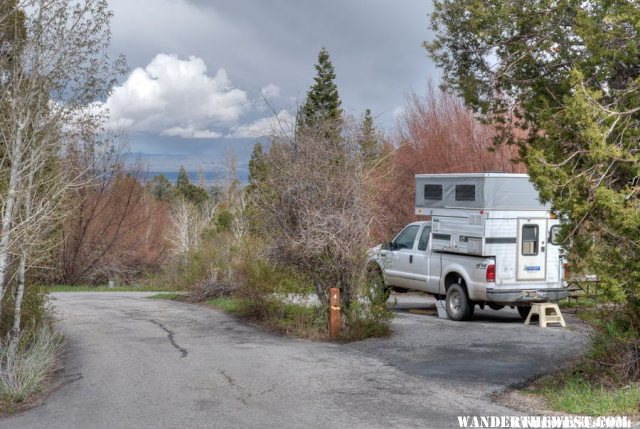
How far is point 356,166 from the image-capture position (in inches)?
481

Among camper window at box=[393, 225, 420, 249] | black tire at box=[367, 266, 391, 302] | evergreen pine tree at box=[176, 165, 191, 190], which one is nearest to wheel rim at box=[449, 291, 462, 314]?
camper window at box=[393, 225, 420, 249]

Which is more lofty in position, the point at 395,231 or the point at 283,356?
the point at 395,231

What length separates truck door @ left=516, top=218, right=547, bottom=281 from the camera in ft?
45.6

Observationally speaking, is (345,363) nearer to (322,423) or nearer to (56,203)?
(322,423)

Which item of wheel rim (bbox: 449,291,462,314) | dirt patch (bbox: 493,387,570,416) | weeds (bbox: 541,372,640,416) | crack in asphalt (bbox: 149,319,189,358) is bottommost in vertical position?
crack in asphalt (bbox: 149,319,189,358)

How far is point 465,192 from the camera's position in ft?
47.0

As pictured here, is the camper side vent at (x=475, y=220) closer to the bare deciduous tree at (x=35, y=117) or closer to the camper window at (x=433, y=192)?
the camper window at (x=433, y=192)

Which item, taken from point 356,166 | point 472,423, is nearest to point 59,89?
point 356,166

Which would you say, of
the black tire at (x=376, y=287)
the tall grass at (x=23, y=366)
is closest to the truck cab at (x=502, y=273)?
the black tire at (x=376, y=287)

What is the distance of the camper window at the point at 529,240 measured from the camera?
1398 cm

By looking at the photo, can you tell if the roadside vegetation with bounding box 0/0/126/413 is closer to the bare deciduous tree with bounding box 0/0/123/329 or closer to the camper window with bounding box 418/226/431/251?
the bare deciduous tree with bounding box 0/0/123/329

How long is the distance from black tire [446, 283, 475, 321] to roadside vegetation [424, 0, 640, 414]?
545 cm

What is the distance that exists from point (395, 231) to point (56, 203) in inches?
671

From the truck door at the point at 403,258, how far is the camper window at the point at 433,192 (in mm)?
873
